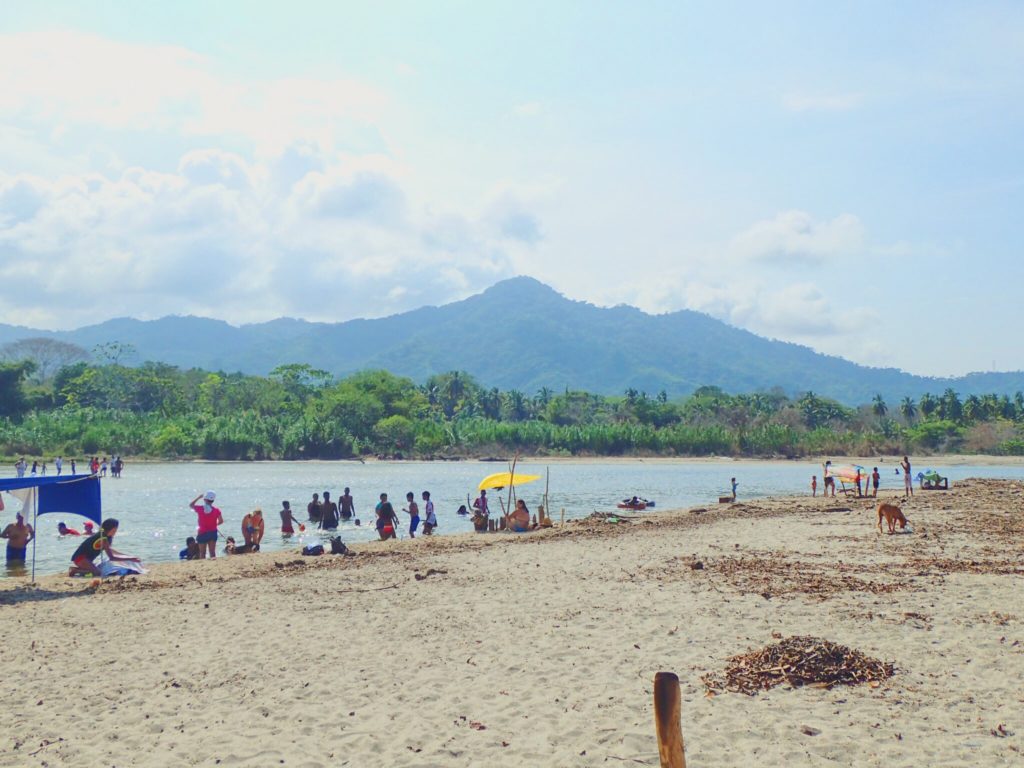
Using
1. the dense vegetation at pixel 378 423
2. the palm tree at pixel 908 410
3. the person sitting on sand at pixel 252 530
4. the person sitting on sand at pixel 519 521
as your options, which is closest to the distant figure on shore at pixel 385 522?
the person sitting on sand at pixel 252 530

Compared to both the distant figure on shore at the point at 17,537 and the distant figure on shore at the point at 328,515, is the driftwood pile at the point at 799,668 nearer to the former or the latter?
the distant figure on shore at the point at 17,537

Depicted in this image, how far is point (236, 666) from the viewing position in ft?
28.7

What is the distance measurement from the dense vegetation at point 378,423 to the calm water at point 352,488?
5.84 m

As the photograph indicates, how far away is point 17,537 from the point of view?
16.8 meters

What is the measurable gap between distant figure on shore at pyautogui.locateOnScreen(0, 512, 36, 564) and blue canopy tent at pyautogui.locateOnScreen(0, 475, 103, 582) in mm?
1974

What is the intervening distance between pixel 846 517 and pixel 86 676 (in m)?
20.0

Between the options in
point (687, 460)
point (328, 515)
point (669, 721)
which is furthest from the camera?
point (687, 460)

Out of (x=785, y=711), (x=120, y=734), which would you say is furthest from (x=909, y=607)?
(x=120, y=734)

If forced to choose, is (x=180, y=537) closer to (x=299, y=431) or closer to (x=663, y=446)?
(x=299, y=431)

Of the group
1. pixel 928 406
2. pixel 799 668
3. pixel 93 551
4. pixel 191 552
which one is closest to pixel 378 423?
pixel 928 406

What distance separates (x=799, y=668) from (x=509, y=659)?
2879 mm

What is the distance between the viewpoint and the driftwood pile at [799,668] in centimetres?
768

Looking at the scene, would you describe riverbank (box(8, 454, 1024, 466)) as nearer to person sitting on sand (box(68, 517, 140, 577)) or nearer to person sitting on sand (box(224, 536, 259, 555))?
person sitting on sand (box(224, 536, 259, 555))

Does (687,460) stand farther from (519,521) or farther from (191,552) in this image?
(191,552)
